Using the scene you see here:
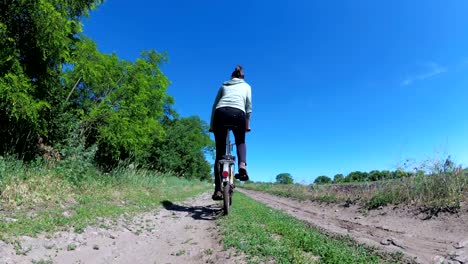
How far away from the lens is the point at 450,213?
5.68 m

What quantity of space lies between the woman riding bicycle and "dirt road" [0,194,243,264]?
1282 mm

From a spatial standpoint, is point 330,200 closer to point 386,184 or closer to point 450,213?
point 386,184

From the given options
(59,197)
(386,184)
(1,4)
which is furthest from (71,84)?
(386,184)

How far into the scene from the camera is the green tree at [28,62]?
22.6ft

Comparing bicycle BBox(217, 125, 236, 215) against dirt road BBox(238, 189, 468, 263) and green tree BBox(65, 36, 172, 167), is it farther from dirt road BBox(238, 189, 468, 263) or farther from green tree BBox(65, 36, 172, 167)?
green tree BBox(65, 36, 172, 167)

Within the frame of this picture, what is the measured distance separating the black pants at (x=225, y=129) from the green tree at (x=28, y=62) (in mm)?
4780

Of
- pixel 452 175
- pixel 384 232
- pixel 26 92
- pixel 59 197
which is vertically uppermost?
pixel 26 92

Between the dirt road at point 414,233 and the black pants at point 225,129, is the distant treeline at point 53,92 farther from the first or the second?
the dirt road at point 414,233

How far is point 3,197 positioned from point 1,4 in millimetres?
5330

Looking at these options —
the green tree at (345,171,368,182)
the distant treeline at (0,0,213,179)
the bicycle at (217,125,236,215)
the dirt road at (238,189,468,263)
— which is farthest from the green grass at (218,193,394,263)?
the green tree at (345,171,368,182)

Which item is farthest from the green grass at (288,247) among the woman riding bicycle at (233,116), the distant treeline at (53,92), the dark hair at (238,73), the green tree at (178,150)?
the green tree at (178,150)

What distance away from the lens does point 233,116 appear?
5453mm

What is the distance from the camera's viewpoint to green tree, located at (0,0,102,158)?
6879mm

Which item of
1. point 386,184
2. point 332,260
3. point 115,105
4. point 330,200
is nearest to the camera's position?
point 332,260
